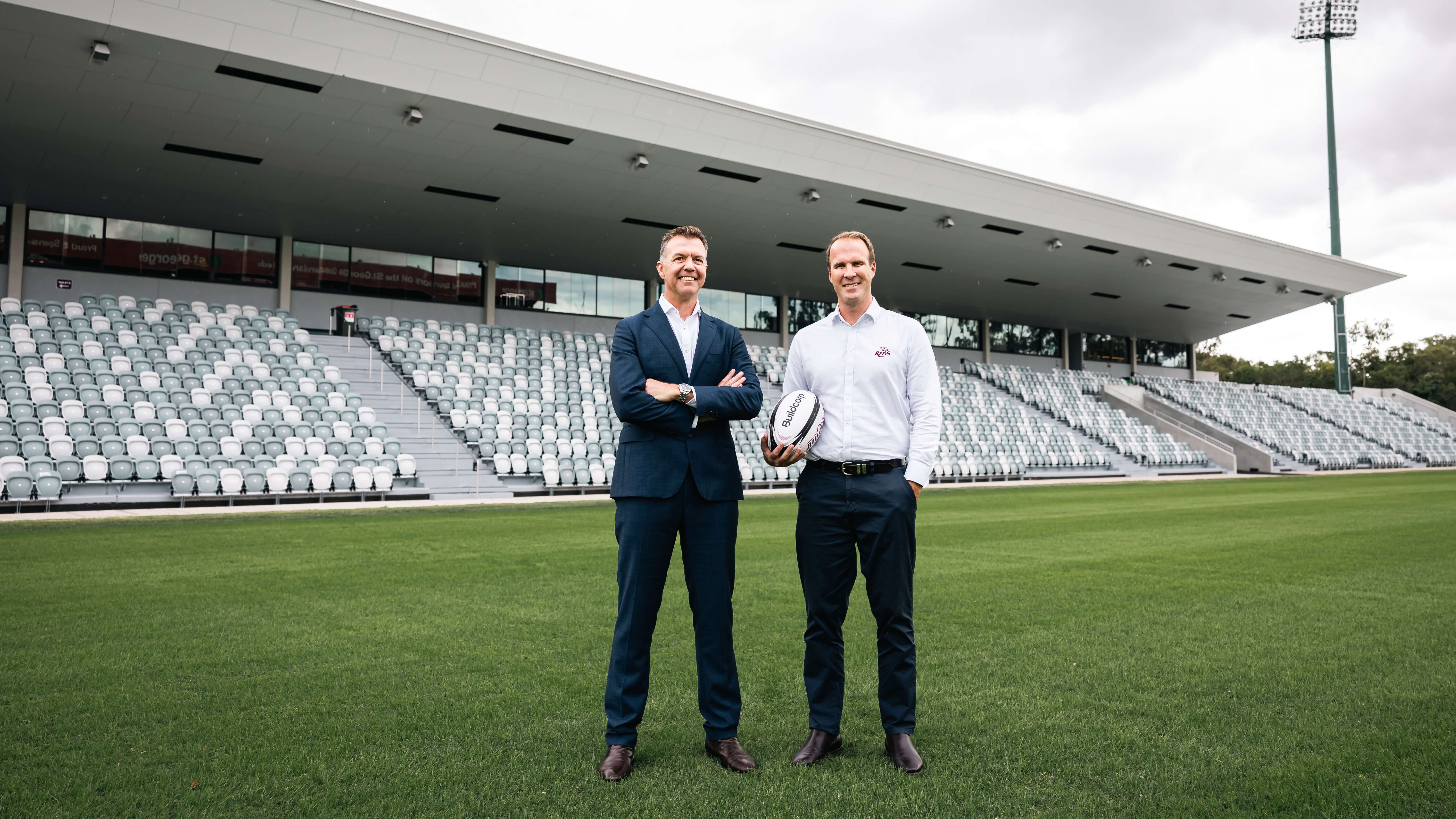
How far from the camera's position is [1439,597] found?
19.7 ft

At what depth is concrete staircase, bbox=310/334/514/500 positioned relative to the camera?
1686cm

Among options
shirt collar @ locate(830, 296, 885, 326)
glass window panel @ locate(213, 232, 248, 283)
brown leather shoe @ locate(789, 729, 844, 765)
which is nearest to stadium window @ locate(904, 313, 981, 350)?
glass window panel @ locate(213, 232, 248, 283)

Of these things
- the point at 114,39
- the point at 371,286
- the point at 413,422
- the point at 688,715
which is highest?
the point at 114,39

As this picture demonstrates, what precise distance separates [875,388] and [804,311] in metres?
28.5

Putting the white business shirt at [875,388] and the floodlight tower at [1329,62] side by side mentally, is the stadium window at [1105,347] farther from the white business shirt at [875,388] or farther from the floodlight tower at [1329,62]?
the white business shirt at [875,388]

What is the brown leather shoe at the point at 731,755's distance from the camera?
9.59ft

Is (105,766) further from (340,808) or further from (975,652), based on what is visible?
(975,652)

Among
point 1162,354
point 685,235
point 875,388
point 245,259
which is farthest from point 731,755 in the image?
point 1162,354

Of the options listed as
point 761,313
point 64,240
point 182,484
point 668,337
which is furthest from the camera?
point 761,313

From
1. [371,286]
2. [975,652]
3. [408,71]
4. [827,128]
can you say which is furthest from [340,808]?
[371,286]

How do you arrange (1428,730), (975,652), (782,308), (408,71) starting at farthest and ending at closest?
(782,308) → (408,71) → (975,652) → (1428,730)

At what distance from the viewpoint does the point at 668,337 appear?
3.24 meters

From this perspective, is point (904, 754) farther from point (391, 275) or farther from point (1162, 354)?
point (1162, 354)

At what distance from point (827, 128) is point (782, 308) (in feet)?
39.8
